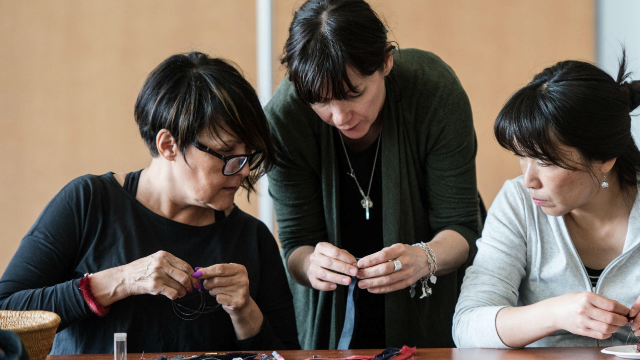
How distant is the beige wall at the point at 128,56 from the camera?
2566mm

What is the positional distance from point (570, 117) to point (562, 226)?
296mm

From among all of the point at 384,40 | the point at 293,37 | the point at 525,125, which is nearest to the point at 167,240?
the point at 293,37

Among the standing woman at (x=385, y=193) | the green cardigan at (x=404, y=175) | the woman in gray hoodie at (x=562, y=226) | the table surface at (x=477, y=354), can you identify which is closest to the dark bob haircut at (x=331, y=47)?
the standing woman at (x=385, y=193)

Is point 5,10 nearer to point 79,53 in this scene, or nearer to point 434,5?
point 79,53

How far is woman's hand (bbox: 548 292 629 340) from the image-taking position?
3.61 ft

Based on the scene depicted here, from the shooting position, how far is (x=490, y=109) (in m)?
2.81

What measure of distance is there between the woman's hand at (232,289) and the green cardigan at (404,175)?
14.1 inches

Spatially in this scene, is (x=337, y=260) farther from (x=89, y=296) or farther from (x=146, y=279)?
(x=89, y=296)

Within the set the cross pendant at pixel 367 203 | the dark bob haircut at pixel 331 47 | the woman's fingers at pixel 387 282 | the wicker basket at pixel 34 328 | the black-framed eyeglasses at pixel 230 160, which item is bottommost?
the woman's fingers at pixel 387 282

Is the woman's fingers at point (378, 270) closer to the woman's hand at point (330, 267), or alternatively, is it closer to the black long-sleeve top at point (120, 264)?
the woman's hand at point (330, 267)

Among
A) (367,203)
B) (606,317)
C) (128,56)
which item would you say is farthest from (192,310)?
(128,56)

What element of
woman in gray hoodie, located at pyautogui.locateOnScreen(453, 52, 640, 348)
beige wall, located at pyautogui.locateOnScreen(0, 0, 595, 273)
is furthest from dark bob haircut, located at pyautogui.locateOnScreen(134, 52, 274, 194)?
beige wall, located at pyautogui.locateOnScreen(0, 0, 595, 273)

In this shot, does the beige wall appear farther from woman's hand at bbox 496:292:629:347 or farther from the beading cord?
woman's hand at bbox 496:292:629:347

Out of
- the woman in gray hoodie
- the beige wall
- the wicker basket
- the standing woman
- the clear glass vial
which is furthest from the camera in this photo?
the beige wall
